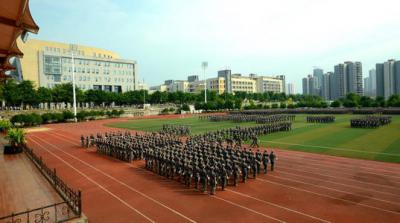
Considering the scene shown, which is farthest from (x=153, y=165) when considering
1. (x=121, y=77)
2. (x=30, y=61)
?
(x=121, y=77)

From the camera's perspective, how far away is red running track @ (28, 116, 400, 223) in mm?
10016

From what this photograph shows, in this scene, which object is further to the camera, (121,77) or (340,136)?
(121,77)

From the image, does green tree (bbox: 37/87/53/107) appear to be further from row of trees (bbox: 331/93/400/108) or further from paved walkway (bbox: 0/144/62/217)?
row of trees (bbox: 331/93/400/108)

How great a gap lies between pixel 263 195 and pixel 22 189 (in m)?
10.5

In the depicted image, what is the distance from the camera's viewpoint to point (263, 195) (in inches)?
472

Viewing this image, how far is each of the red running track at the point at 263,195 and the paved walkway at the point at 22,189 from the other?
134cm

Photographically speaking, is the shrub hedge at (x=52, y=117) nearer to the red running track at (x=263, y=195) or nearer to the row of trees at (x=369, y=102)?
the red running track at (x=263, y=195)

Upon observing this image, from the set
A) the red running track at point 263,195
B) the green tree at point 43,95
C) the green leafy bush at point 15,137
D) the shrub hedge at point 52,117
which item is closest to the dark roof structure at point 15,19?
the red running track at point 263,195

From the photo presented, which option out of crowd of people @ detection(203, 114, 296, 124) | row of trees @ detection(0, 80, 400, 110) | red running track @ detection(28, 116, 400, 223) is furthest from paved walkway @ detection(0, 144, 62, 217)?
row of trees @ detection(0, 80, 400, 110)

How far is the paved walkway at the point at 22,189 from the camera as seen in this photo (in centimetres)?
1108

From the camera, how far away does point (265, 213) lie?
33.3ft

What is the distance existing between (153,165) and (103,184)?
3579mm

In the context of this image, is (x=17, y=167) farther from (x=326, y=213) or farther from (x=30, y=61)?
(x=30, y=61)

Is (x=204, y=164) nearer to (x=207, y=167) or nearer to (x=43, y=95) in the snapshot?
(x=207, y=167)
